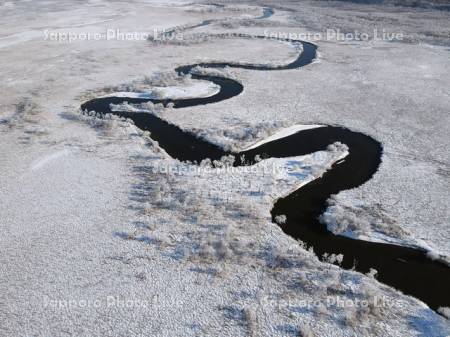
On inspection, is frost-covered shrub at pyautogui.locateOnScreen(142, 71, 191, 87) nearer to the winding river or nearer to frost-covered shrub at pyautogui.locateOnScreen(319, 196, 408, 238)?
the winding river

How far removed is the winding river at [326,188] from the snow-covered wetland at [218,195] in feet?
0.30

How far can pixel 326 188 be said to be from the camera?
1795 cm

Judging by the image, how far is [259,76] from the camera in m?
34.2

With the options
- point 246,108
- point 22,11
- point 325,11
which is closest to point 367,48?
point 246,108

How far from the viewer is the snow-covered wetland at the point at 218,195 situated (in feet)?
38.3

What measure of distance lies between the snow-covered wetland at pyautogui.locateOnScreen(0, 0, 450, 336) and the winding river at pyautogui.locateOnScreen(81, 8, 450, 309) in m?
0.09

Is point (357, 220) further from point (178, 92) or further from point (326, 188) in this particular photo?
point (178, 92)

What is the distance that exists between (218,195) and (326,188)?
4968mm

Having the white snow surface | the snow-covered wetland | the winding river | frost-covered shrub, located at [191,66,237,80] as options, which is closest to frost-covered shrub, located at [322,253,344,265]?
the snow-covered wetland

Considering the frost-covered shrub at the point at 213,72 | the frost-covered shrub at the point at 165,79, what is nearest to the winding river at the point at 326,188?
the frost-covered shrub at the point at 213,72

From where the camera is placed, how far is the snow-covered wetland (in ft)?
38.3

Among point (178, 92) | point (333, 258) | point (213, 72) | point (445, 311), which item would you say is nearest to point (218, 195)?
point (333, 258)

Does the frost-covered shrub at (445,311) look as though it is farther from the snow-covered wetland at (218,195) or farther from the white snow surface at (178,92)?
the white snow surface at (178,92)

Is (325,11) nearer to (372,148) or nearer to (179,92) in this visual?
(179,92)
